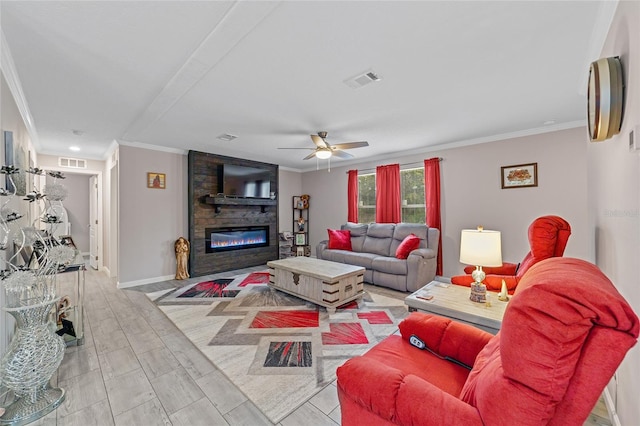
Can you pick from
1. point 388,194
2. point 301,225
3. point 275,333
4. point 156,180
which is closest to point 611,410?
point 275,333

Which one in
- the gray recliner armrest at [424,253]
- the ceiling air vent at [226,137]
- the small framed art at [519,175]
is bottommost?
the gray recliner armrest at [424,253]

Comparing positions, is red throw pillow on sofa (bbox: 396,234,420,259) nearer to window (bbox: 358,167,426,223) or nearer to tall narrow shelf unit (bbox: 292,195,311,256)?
window (bbox: 358,167,426,223)

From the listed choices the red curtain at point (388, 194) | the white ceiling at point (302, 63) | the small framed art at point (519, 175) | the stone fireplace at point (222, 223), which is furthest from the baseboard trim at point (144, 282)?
the small framed art at point (519, 175)

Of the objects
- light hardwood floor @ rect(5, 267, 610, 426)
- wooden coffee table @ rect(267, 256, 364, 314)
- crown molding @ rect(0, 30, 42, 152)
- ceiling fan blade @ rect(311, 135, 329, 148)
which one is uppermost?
crown molding @ rect(0, 30, 42, 152)

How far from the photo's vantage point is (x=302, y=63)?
6.90 ft

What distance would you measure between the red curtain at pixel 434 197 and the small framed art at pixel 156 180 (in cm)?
478

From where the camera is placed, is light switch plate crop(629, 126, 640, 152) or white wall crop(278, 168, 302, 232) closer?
light switch plate crop(629, 126, 640, 152)

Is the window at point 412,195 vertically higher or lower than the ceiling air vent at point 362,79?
lower

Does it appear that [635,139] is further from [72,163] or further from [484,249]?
[72,163]

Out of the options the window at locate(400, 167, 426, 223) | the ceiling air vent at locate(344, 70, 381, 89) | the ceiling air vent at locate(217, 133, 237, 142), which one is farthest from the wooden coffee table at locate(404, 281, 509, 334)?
the ceiling air vent at locate(217, 133, 237, 142)

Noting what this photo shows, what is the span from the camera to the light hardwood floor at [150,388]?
164 cm

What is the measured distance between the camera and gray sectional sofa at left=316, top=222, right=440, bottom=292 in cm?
406

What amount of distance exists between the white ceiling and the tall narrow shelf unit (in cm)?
341

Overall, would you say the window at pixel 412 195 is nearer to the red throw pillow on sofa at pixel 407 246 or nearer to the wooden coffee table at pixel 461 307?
the red throw pillow on sofa at pixel 407 246
